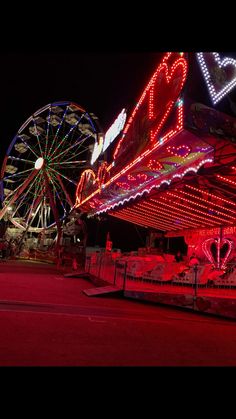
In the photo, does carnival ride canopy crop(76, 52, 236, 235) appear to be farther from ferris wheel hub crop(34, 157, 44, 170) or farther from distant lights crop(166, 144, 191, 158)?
ferris wheel hub crop(34, 157, 44, 170)

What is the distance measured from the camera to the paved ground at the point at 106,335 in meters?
4.38

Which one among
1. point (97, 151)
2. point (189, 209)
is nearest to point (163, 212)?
point (189, 209)

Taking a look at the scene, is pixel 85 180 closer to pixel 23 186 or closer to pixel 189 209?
pixel 189 209

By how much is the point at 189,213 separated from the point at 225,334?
1123cm

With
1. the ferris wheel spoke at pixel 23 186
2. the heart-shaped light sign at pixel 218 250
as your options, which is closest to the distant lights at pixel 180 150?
the heart-shaped light sign at pixel 218 250

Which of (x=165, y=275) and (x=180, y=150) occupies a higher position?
(x=180, y=150)

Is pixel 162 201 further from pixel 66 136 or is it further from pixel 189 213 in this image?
pixel 66 136

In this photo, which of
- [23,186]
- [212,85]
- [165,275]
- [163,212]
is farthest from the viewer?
[23,186]

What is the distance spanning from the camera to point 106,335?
18.7 feet

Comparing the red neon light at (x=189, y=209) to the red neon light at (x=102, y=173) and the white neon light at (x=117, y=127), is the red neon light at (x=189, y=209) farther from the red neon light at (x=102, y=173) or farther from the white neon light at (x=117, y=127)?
the white neon light at (x=117, y=127)
